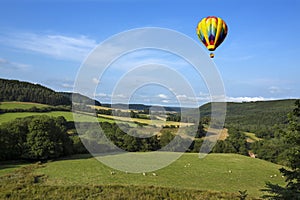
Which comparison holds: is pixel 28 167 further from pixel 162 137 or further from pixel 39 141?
pixel 162 137

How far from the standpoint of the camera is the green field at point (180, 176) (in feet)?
90.0

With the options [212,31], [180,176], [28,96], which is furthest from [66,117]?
[212,31]

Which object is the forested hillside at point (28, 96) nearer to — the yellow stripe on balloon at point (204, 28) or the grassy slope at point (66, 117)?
the grassy slope at point (66, 117)

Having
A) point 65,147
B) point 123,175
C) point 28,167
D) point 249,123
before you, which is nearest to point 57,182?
point 123,175

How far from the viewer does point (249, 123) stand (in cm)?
10969

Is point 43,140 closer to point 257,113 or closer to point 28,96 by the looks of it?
point 28,96

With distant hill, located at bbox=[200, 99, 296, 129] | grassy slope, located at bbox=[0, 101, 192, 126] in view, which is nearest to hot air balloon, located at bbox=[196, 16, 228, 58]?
grassy slope, located at bbox=[0, 101, 192, 126]

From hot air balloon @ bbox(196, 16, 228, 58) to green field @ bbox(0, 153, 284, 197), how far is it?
14.2m

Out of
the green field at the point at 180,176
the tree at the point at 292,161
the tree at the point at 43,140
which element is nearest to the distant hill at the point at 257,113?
the green field at the point at 180,176

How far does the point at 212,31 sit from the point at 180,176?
1852 cm

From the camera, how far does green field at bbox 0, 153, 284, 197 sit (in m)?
27.4

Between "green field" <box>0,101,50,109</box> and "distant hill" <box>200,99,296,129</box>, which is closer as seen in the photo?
"green field" <box>0,101,50,109</box>

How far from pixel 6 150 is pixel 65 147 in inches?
352

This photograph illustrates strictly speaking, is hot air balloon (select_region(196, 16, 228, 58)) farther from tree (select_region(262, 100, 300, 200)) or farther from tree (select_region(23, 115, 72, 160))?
tree (select_region(23, 115, 72, 160))
